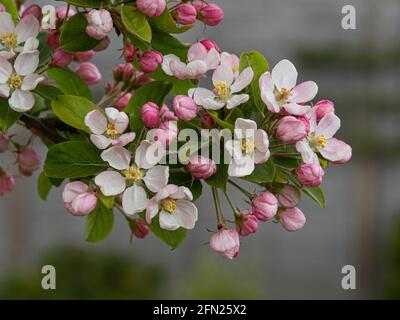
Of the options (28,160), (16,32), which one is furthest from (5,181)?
(16,32)

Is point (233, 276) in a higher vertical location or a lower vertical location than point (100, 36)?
higher

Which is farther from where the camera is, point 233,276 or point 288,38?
point 288,38

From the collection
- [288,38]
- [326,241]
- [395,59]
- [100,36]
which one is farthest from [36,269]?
[100,36]

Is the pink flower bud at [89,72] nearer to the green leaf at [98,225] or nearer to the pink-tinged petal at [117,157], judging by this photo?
the green leaf at [98,225]

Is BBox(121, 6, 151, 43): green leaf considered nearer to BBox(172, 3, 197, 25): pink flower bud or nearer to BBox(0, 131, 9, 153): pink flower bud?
BBox(172, 3, 197, 25): pink flower bud

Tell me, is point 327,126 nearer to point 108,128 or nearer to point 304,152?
point 304,152

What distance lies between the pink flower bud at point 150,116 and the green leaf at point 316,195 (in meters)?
0.19

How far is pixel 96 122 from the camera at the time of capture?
95 centimetres

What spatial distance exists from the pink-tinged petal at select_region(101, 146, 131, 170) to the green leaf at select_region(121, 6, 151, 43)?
0.41 ft

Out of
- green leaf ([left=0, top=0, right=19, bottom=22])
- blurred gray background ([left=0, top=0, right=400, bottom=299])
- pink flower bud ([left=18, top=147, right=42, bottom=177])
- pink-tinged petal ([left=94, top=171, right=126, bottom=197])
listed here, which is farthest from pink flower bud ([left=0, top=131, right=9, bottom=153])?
blurred gray background ([left=0, top=0, right=400, bottom=299])

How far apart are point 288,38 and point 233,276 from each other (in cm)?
180

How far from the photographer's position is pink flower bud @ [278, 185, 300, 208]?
0.97 m

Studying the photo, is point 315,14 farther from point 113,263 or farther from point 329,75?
point 113,263
